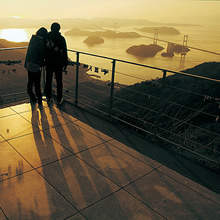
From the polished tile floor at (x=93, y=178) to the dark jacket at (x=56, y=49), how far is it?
1.28m

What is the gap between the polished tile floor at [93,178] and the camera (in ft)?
6.58

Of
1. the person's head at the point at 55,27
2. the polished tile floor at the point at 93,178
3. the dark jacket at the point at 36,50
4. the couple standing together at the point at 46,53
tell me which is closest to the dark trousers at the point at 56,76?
the couple standing together at the point at 46,53

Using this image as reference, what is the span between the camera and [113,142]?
10.6 ft

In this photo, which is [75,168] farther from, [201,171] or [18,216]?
[201,171]

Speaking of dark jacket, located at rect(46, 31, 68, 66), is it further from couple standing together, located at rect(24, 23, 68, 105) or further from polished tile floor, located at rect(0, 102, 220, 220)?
polished tile floor, located at rect(0, 102, 220, 220)

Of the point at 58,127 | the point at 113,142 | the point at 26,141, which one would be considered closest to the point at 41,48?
the point at 58,127

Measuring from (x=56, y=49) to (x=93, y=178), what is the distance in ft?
8.57

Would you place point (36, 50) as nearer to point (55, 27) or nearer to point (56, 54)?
point (56, 54)

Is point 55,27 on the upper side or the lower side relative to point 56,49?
upper

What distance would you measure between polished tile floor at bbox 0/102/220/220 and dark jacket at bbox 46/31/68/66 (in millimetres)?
1281

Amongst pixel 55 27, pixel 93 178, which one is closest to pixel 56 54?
pixel 55 27

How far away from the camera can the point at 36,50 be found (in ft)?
13.5

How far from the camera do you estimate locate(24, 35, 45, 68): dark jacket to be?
13.4 feet

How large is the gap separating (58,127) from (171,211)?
7.05 feet
